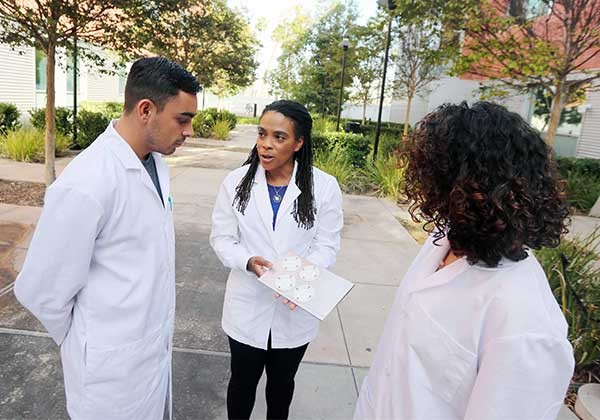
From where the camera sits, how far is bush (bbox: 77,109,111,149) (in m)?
12.0

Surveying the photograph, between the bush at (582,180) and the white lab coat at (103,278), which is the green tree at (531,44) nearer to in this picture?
the bush at (582,180)

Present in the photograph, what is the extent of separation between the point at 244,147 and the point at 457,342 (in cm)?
1602

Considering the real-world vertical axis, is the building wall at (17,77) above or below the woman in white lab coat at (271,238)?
above

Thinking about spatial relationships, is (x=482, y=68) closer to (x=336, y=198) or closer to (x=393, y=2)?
(x=393, y=2)

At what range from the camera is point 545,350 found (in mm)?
979

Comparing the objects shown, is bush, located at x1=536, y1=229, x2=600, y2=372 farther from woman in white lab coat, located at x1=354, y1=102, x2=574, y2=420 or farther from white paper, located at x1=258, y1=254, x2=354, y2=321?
woman in white lab coat, located at x1=354, y1=102, x2=574, y2=420

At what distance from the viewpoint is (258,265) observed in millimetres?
1976

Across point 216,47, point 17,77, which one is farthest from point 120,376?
point 17,77

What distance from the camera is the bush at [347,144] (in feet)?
36.6

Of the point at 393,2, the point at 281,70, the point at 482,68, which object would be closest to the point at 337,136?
the point at 393,2

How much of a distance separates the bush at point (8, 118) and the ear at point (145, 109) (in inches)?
481

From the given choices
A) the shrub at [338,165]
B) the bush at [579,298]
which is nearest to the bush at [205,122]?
the shrub at [338,165]

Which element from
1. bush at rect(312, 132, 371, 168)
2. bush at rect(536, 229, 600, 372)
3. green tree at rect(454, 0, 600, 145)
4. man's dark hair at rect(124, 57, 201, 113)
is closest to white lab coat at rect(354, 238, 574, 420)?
man's dark hair at rect(124, 57, 201, 113)

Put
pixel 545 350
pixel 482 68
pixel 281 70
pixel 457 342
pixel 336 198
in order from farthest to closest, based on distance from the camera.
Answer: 1. pixel 281 70
2. pixel 482 68
3. pixel 336 198
4. pixel 457 342
5. pixel 545 350
